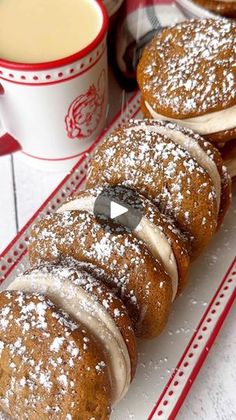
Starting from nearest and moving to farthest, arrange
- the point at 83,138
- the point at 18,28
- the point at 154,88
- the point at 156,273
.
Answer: the point at 156,273, the point at 154,88, the point at 18,28, the point at 83,138

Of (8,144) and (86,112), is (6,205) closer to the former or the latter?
(8,144)

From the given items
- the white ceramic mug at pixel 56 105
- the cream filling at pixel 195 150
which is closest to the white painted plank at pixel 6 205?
the white ceramic mug at pixel 56 105

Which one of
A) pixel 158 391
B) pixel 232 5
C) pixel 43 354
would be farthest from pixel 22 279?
pixel 232 5

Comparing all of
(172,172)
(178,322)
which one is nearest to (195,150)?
(172,172)

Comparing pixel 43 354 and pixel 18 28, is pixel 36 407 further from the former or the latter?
pixel 18 28

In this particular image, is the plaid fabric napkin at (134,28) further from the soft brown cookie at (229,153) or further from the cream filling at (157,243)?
the cream filling at (157,243)

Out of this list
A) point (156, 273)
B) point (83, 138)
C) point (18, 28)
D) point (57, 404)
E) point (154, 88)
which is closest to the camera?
point (57, 404)
